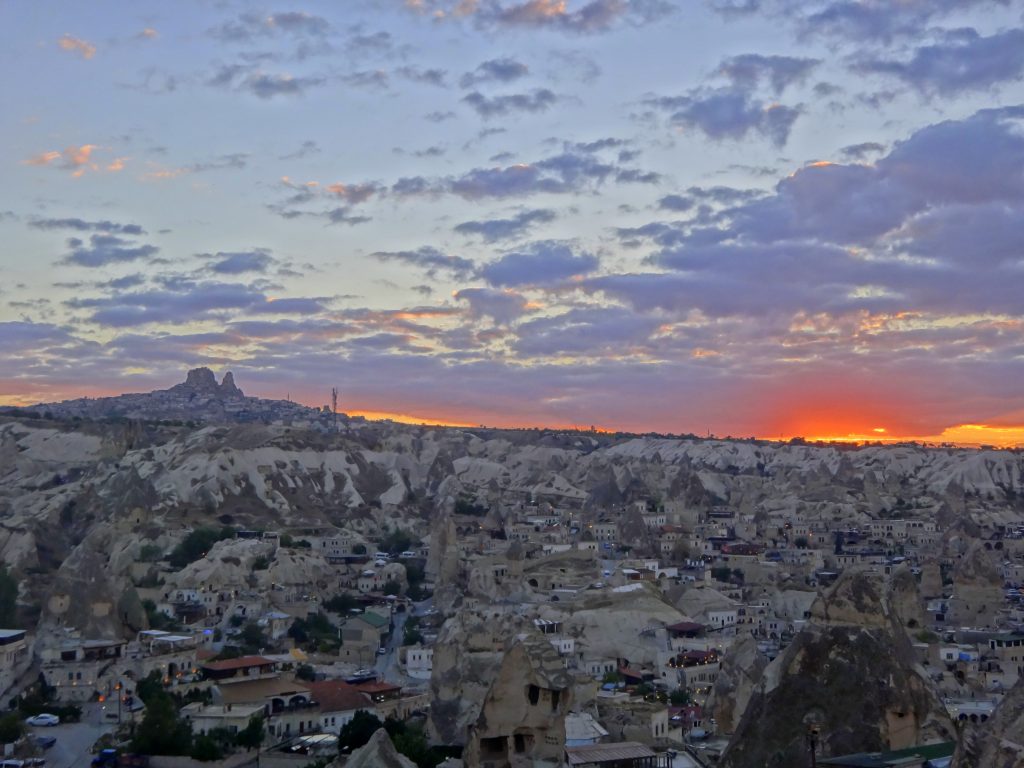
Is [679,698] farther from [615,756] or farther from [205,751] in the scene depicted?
[615,756]

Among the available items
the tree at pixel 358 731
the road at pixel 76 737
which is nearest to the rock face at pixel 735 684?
the tree at pixel 358 731

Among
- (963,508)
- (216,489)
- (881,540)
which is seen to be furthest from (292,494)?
(963,508)

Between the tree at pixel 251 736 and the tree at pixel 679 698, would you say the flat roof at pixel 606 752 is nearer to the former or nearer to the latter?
the tree at pixel 251 736

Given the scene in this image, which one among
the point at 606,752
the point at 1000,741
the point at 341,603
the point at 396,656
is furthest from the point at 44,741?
the point at 1000,741

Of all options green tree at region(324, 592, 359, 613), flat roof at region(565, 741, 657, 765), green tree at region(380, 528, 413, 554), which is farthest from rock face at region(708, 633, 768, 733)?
green tree at region(380, 528, 413, 554)

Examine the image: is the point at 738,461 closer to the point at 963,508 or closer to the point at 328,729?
the point at 963,508

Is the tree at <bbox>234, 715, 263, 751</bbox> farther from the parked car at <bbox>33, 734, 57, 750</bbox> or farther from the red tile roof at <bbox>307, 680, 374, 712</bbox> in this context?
the parked car at <bbox>33, 734, 57, 750</bbox>
